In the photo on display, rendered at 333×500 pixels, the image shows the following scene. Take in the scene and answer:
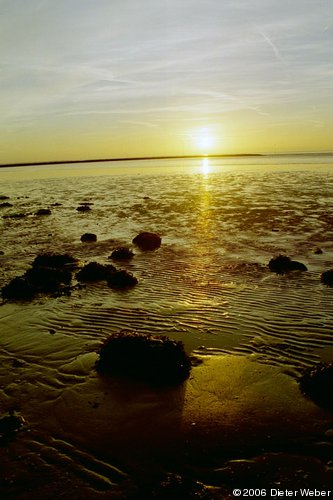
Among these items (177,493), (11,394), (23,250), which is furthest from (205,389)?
(23,250)

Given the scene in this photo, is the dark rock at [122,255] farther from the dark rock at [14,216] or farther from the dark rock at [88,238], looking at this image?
the dark rock at [14,216]

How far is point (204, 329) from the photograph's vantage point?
10172mm

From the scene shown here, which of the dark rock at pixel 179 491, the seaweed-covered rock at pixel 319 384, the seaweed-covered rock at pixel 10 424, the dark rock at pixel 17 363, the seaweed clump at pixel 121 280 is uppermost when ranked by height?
the seaweed clump at pixel 121 280

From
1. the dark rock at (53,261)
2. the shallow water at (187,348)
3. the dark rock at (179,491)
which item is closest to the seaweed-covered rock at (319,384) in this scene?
the shallow water at (187,348)

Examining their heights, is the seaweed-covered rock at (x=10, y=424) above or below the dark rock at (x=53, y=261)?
below

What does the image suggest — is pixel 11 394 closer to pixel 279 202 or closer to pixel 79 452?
pixel 79 452

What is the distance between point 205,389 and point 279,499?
2.60m

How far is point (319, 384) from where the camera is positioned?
7.30 meters

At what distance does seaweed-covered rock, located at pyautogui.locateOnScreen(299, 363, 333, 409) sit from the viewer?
23.3 feet

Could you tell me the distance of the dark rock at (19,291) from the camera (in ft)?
42.7

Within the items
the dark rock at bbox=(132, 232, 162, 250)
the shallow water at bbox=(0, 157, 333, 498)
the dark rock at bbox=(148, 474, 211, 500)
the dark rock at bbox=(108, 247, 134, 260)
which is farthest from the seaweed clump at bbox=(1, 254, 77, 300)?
the dark rock at bbox=(148, 474, 211, 500)

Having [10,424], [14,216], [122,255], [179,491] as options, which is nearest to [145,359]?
[10,424]

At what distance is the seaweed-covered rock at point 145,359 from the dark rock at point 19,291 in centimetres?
543

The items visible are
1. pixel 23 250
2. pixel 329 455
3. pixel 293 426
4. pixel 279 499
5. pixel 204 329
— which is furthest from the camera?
pixel 23 250
